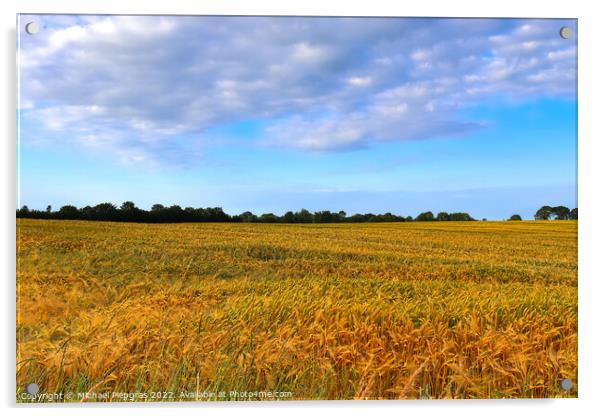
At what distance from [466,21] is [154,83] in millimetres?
2415

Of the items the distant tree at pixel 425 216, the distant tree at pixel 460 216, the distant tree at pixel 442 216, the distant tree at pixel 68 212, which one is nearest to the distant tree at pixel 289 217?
the distant tree at pixel 425 216

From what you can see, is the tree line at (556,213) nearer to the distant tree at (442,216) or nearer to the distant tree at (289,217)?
the distant tree at (442,216)

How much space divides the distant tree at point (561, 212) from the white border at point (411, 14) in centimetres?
14

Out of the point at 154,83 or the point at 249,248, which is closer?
the point at 154,83

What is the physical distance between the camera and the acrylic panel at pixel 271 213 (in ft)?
11.2

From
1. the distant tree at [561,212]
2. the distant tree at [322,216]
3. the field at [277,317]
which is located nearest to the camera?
the field at [277,317]

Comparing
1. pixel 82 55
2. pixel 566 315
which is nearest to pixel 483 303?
pixel 566 315

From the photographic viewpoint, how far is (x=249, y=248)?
404 centimetres

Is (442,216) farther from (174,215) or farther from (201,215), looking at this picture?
(174,215)

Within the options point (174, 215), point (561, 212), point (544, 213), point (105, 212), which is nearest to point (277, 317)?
point (174, 215)

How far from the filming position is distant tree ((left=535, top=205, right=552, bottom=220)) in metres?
3.66

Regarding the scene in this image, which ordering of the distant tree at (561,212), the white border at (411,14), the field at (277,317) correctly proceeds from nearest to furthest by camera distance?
1. the field at (277,317)
2. the white border at (411,14)
3. the distant tree at (561,212)

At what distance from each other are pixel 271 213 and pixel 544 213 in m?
2.05
